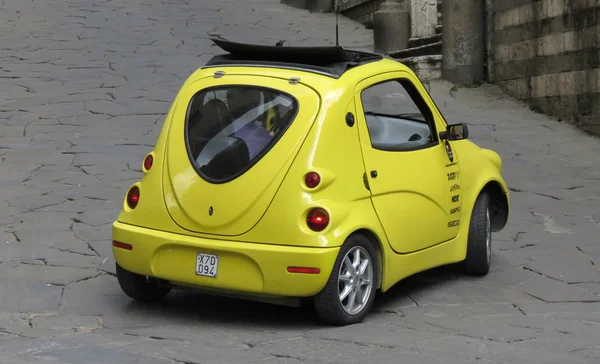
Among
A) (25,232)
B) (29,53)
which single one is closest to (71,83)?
(29,53)

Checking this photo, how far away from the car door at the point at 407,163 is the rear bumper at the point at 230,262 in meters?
0.72

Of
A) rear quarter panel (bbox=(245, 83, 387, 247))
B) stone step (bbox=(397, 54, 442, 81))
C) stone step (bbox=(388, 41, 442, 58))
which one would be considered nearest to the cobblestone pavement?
stone step (bbox=(397, 54, 442, 81))

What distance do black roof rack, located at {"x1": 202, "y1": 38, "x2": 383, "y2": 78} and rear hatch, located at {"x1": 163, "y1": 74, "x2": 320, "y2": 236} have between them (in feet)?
0.63

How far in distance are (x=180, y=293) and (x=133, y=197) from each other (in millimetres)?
945

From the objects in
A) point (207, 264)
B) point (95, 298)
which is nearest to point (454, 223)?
point (207, 264)

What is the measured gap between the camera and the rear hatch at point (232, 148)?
6328 mm

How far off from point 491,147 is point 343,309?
6607 mm

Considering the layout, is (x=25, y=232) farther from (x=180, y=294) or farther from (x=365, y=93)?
(x=365, y=93)

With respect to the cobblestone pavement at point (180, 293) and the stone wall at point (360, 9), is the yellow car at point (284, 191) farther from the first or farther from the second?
the stone wall at point (360, 9)

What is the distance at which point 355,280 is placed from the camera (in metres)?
6.46

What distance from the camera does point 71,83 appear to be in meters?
15.4

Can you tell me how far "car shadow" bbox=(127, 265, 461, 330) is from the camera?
6645 millimetres

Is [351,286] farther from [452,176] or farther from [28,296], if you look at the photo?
[28,296]

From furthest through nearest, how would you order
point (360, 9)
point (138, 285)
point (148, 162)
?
point (360, 9)
point (138, 285)
point (148, 162)
